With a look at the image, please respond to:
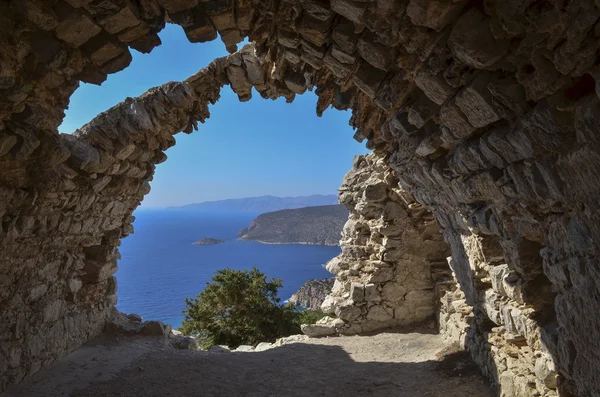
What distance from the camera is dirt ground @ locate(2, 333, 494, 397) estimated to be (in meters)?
5.59

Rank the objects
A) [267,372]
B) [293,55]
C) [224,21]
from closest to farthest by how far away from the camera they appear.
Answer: [224,21] < [293,55] < [267,372]

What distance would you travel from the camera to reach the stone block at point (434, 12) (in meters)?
2.70

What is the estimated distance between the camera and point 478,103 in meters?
3.12


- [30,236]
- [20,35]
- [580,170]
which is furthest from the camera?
[30,236]

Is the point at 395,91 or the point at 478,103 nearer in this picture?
the point at 478,103

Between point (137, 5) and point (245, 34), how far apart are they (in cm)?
123

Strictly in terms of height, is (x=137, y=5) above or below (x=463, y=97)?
above

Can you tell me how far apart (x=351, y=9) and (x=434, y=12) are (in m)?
0.67

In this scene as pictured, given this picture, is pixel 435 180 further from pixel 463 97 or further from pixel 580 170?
pixel 580 170

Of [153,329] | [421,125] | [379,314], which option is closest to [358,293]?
[379,314]

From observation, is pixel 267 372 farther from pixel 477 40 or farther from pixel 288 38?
pixel 477 40

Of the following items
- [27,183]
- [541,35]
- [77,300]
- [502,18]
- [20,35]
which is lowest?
[77,300]

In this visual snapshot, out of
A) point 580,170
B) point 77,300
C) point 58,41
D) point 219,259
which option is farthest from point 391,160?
point 219,259

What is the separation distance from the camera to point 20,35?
3102 mm
